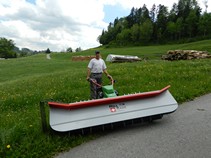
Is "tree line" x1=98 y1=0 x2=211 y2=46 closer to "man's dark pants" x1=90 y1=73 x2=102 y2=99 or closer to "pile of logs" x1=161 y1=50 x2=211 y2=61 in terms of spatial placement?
"pile of logs" x1=161 y1=50 x2=211 y2=61

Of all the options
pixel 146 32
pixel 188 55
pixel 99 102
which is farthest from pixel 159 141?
pixel 146 32

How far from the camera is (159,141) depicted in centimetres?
494

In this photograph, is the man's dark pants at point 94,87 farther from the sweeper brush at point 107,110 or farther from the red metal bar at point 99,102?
the red metal bar at point 99,102

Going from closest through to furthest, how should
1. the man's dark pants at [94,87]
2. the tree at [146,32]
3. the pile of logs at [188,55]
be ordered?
the man's dark pants at [94,87] < the pile of logs at [188,55] < the tree at [146,32]

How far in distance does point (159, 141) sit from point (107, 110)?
1.40m

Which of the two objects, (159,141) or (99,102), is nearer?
(159,141)

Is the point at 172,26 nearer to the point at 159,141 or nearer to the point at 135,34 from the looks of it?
the point at 135,34

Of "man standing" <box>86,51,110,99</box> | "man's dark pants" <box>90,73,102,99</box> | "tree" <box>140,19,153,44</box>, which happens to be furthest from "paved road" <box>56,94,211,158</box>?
"tree" <box>140,19,153,44</box>

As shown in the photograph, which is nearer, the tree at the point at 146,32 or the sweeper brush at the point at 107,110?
the sweeper brush at the point at 107,110

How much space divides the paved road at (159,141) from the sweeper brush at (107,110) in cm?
33

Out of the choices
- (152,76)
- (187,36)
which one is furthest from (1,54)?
(152,76)

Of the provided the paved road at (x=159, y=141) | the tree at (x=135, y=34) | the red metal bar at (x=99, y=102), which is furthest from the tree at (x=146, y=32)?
the red metal bar at (x=99, y=102)

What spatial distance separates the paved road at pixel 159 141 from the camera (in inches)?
175

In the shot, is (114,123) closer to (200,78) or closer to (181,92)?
(181,92)
